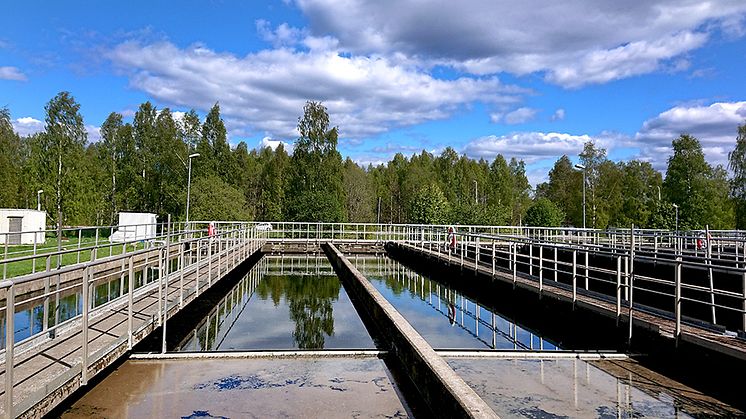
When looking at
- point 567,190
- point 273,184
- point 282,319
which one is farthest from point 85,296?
point 567,190

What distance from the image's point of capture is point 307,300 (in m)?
14.1

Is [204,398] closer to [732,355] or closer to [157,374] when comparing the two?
[157,374]

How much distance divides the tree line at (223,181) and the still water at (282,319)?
23.0 meters

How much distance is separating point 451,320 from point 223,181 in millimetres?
40014

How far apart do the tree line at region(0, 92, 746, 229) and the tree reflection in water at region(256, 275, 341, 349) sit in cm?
A: 2153

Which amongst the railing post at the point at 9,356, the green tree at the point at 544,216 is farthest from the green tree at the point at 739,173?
Result: the railing post at the point at 9,356

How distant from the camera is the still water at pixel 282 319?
9219 mm

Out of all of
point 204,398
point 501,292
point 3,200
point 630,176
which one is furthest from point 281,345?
point 630,176

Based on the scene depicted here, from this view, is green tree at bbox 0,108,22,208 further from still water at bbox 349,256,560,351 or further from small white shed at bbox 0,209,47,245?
still water at bbox 349,256,560,351

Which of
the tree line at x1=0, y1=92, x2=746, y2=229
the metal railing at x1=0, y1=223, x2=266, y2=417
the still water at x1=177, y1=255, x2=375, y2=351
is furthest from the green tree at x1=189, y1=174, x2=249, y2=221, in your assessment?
the still water at x1=177, y1=255, x2=375, y2=351

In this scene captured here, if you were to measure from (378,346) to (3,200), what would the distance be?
45.8 meters

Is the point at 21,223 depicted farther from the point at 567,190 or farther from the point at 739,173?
the point at 567,190

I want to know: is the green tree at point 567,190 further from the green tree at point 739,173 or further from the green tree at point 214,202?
the green tree at point 214,202

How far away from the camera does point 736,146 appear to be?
162ft
